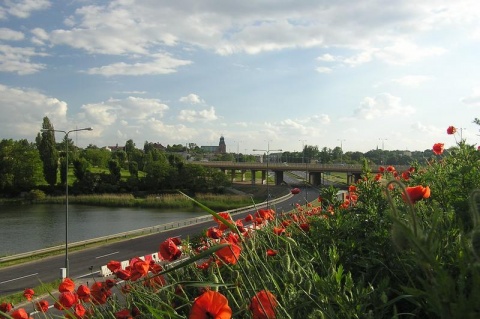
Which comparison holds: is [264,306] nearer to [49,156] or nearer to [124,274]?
[124,274]

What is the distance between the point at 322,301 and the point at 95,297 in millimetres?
1950

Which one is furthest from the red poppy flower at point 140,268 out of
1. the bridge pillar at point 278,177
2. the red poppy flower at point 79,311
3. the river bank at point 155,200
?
the bridge pillar at point 278,177

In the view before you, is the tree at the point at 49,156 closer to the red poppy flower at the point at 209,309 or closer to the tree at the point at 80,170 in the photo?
the tree at the point at 80,170

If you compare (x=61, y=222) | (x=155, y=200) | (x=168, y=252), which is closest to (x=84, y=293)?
(x=168, y=252)

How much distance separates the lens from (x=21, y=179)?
68438mm

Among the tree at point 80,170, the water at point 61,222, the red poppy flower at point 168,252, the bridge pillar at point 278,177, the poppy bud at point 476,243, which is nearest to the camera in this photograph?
the poppy bud at point 476,243

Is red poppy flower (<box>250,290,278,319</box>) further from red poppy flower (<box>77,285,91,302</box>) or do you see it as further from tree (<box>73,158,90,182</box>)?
tree (<box>73,158,90,182</box>)

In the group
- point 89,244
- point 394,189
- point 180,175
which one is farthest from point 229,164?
point 394,189

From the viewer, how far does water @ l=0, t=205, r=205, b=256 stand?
31812 millimetres

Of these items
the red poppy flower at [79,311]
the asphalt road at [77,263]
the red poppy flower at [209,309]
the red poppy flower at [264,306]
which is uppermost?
the red poppy flower at [209,309]

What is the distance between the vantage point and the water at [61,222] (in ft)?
104

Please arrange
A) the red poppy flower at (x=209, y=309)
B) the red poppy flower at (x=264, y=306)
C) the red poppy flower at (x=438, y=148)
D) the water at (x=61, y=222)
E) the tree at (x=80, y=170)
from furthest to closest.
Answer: the tree at (x=80, y=170) < the water at (x=61, y=222) < the red poppy flower at (x=438, y=148) < the red poppy flower at (x=264, y=306) < the red poppy flower at (x=209, y=309)

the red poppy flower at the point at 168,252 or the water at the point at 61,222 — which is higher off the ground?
the red poppy flower at the point at 168,252

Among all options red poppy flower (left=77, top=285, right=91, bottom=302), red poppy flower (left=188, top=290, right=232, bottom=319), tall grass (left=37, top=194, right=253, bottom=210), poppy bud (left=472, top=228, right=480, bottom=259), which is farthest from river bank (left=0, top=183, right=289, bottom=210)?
poppy bud (left=472, top=228, right=480, bottom=259)
